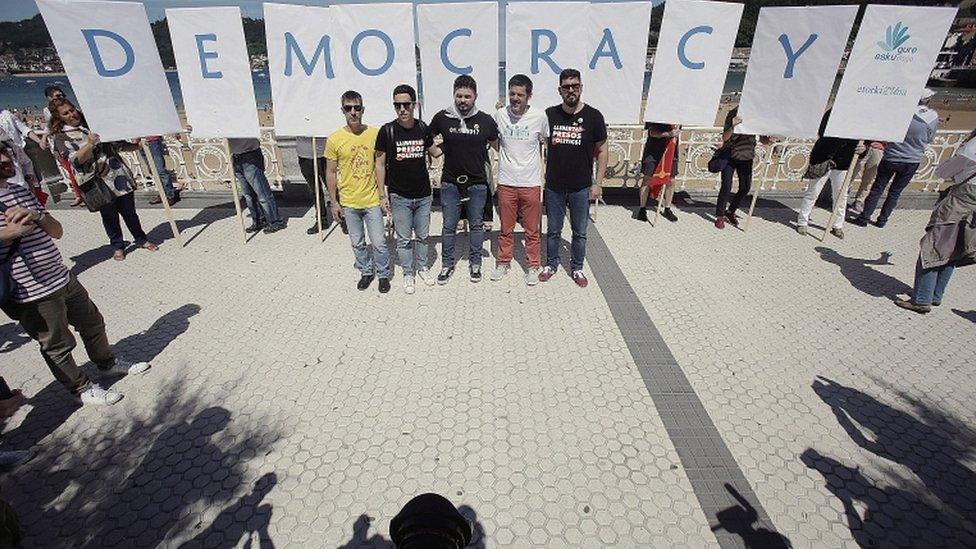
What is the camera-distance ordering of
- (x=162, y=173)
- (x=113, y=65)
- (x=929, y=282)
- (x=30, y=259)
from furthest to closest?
(x=162, y=173) → (x=113, y=65) → (x=929, y=282) → (x=30, y=259)

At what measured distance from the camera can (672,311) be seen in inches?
193

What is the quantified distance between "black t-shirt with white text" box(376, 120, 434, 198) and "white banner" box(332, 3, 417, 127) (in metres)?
1.38

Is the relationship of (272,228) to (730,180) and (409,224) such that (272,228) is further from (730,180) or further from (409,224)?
(730,180)

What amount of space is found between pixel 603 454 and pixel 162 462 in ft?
9.94

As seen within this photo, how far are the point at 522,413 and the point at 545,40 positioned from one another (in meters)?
4.64

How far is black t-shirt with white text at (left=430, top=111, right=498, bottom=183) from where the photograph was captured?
4.77 metres

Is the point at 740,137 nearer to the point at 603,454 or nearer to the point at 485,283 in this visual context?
the point at 485,283

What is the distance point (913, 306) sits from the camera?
15.9 feet

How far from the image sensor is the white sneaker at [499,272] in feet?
18.3

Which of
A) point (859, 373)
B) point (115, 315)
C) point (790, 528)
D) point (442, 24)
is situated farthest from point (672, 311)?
point (115, 315)

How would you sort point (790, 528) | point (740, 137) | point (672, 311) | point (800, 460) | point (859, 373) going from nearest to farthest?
1. point (790, 528)
2. point (800, 460)
3. point (859, 373)
4. point (672, 311)
5. point (740, 137)

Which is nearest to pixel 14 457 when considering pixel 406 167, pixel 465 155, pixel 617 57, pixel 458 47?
pixel 406 167

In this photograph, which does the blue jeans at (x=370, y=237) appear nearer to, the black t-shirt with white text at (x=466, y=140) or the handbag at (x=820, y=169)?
the black t-shirt with white text at (x=466, y=140)

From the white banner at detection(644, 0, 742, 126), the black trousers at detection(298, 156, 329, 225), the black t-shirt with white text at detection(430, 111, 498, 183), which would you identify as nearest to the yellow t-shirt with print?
the black t-shirt with white text at detection(430, 111, 498, 183)
